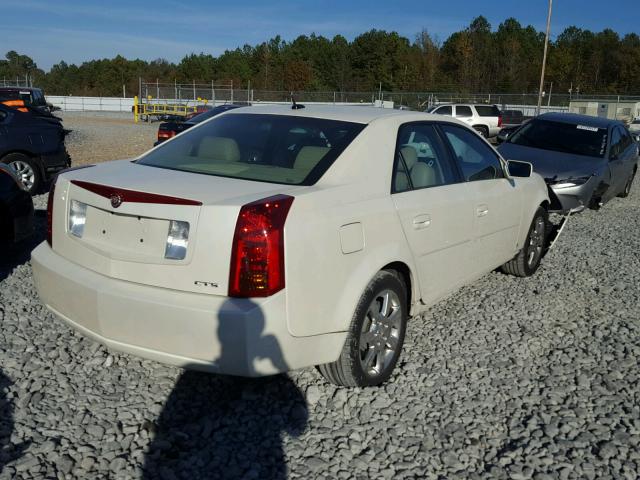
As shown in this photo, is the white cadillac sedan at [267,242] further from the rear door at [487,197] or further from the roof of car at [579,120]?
the roof of car at [579,120]

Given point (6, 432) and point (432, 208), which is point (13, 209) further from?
point (432, 208)

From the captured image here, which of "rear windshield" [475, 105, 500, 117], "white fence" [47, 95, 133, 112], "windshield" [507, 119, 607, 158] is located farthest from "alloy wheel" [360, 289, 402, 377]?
"white fence" [47, 95, 133, 112]

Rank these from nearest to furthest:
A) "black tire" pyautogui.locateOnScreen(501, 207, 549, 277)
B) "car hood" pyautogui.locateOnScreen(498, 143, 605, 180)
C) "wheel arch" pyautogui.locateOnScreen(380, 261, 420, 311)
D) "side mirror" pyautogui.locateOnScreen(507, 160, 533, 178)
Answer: "wheel arch" pyautogui.locateOnScreen(380, 261, 420, 311)
"side mirror" pyautogui.locateOnScreen(507, 160, 533, 178)
"black tire" pyautogui.locateOnScreen(501, 207, 549, 277)
"car hood" pyautogui.locateOnScreen(498, 143, 605, 180)

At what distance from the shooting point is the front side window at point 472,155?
15.1 ft

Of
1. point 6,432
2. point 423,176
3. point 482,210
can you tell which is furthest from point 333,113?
point 6,432

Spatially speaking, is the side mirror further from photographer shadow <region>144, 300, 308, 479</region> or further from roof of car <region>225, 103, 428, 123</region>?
photographer shadow <region>144, 300, 308, 479</region>

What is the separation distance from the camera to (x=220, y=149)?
3.93 m

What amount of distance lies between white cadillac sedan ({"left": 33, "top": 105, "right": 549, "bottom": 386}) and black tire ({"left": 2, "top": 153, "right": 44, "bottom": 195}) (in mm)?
5998

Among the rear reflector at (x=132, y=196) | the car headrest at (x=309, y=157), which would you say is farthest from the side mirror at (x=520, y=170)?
the rear reflector at (x=132, y=196)

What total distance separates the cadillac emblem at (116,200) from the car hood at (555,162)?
7.67 meters

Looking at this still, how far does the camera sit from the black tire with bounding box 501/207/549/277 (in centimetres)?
586

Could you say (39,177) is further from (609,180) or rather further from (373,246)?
(609,180)

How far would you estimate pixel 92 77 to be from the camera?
87.0 metres

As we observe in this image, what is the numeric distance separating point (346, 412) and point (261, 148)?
5.44 feet
